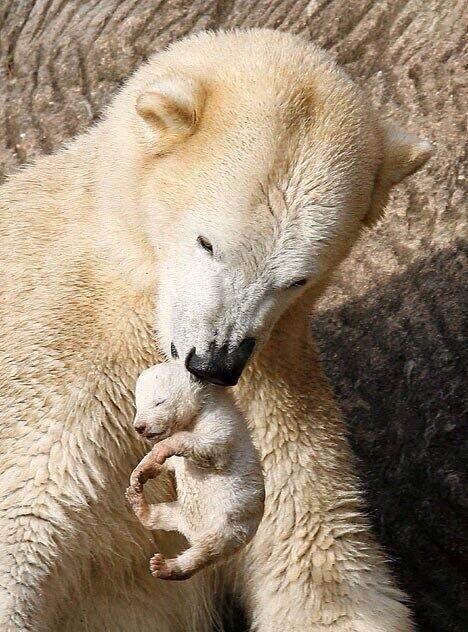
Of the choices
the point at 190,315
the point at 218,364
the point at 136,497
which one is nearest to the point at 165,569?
the point at 136,497

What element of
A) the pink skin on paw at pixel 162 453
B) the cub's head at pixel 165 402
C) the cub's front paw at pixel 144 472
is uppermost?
the cub's head at pixel 165 402

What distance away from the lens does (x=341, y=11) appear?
18.3 ft

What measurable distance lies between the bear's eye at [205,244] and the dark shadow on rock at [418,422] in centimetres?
152

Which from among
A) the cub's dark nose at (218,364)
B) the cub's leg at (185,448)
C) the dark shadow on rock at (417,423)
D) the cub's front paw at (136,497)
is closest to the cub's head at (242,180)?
the cub's dark nose at (218,364)

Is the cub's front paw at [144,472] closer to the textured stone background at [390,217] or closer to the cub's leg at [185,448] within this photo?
the cub's leg at [185,448]

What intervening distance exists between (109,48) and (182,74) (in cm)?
198

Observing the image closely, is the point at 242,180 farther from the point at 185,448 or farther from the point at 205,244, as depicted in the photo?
the point at 185,448

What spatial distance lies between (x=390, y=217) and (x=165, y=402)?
2.18m

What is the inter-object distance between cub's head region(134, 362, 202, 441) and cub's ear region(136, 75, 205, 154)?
765 mm

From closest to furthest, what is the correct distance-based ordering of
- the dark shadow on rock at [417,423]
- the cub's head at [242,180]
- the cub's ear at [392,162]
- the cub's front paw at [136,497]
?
the cub's front paw at [136,497], the cub's head at [242,180], the cub's ear at [392,162], the dark shadow on rock at [417,423]

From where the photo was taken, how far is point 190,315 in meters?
3.40

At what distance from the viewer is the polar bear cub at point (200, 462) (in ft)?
10.6

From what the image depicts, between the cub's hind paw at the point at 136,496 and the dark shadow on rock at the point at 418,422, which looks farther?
the dark shadow on rock at the point at 418,422

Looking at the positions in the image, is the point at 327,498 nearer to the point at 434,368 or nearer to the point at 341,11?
the point at 434,368
